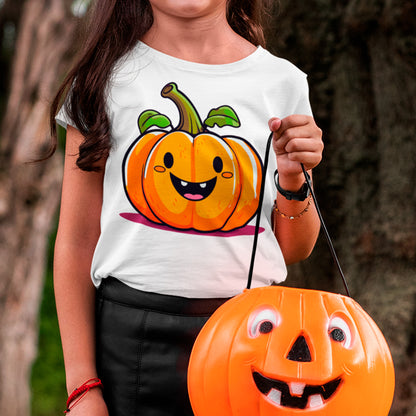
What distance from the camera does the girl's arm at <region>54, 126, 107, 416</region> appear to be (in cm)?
144

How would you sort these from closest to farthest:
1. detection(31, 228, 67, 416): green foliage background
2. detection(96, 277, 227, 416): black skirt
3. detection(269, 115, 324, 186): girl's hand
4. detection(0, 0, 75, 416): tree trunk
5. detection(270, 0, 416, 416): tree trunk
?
detection(269, 115, 324, 186): girl's hand → detection(96, 277, 227, 416): black skirt → detection(270, 0, 416, 416): tree trunk → detection(0, 0, 75, 416): tree trunk → detection(31, 228, 67, 416): green foliage background

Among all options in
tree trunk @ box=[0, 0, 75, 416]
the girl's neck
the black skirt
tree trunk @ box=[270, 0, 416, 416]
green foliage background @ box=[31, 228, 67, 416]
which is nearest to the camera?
the black skirt

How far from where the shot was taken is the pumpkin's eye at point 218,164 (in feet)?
4.55

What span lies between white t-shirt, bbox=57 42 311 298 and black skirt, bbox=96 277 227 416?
3 centimetres

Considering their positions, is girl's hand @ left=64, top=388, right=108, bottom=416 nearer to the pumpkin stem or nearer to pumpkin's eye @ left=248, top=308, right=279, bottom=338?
pumpkin's eye @ left=248, top=308, right=279, bottom=338

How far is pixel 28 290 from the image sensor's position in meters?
4.07

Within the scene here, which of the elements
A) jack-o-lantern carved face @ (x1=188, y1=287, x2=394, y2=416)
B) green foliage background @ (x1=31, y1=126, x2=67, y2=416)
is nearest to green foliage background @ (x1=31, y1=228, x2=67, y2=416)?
green foliage background @ (x1=31, y1=126, x2=67, y2=416)

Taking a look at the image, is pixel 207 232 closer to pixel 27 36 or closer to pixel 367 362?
pixel 367 362

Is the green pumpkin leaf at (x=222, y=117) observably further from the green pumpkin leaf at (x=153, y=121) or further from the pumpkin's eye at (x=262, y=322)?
the pumpkin's eye at (x=262, y=322)

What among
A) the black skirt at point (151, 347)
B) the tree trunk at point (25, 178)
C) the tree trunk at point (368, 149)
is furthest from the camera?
the tree trunk at point (25, 178)

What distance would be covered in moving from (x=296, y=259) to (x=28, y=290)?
2.90 meters

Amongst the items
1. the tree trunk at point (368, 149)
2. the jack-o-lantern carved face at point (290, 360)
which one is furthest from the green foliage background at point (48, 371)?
the jack-o-lantern carved face at point (290, 360)

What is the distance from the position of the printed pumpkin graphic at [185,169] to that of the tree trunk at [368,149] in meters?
0.98

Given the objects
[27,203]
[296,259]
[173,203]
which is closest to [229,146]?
[173,203]
